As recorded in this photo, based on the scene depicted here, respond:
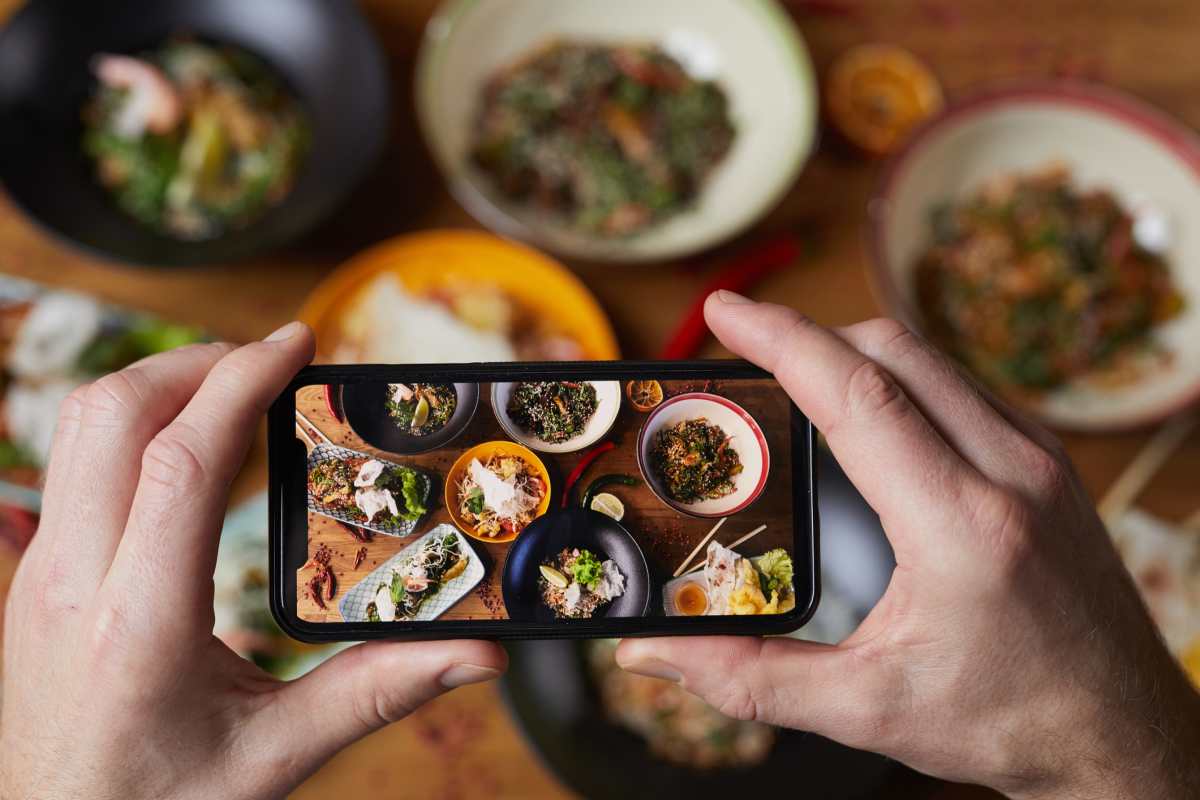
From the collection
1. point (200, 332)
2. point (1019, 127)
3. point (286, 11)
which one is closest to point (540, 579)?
point (200, 332)

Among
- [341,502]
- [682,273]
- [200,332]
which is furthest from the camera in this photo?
[682,273]

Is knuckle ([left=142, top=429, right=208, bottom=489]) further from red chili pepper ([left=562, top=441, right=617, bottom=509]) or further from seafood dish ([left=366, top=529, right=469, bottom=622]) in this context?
red chili pepper ([left=562, top=441, right=617, bottom=509])

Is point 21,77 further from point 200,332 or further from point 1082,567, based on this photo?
point 1082,567

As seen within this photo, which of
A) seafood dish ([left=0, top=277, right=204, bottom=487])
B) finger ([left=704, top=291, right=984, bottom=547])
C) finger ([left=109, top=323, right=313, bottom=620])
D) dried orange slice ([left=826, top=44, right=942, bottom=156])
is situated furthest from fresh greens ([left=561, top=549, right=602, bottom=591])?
dried orange slice ([left=826, top=44, right=942, bottom=156])

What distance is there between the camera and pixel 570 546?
109 centimetres

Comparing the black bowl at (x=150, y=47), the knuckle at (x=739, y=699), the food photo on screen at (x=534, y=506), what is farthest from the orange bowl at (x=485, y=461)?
the black bowl at (x=150, y=47)

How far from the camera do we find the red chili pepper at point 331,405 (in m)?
1.09

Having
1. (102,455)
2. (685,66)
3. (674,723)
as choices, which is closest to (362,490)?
(102,455)

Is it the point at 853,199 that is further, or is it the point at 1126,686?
the point at 853,199

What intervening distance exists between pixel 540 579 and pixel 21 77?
181 centimetres

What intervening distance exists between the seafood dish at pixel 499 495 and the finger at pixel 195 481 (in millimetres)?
282

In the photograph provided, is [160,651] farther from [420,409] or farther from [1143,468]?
[1143,468]

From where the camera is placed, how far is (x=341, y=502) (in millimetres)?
1078

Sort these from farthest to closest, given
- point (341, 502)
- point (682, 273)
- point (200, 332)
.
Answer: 1. point (682, 273)
2. point (200, 332)
3. point (341, 502)
